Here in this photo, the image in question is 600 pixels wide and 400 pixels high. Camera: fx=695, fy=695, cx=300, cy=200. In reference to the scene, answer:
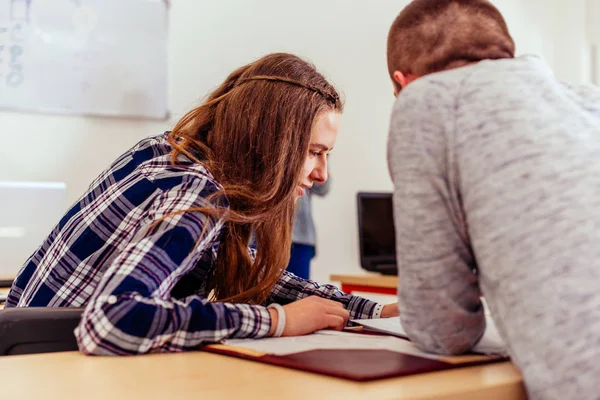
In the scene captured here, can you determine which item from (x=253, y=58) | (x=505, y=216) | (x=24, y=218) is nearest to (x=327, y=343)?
(x=505, y=216)

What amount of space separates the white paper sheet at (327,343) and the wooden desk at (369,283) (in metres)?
1.82

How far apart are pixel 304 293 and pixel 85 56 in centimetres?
203

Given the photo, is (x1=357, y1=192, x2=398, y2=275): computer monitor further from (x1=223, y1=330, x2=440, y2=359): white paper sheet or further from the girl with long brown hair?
(x1=223, y1=330, x2=440, y2=359): white paper sheet

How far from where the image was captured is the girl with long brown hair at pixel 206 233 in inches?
35.1

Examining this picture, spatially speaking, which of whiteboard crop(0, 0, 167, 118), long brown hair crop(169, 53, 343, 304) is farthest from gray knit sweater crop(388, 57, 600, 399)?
whiteboard crop(0, 0, 167, 118)

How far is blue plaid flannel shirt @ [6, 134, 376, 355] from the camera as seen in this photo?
0.87 meters

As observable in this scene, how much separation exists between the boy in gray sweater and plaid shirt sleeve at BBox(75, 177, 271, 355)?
0.26 m

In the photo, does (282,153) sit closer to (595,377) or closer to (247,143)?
(247,143)

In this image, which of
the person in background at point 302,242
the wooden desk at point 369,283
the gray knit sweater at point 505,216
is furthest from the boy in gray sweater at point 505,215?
the person in background at point 302,242

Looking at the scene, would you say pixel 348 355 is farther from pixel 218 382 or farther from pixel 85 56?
pixel 85 56

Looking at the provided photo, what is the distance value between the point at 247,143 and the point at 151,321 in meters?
0.44

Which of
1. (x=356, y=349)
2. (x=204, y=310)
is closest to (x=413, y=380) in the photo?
(x=356, y=349)

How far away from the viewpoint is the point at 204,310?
92 cm

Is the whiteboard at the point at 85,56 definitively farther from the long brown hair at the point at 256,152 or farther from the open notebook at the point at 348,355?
the open notebook at the point at 348,355
